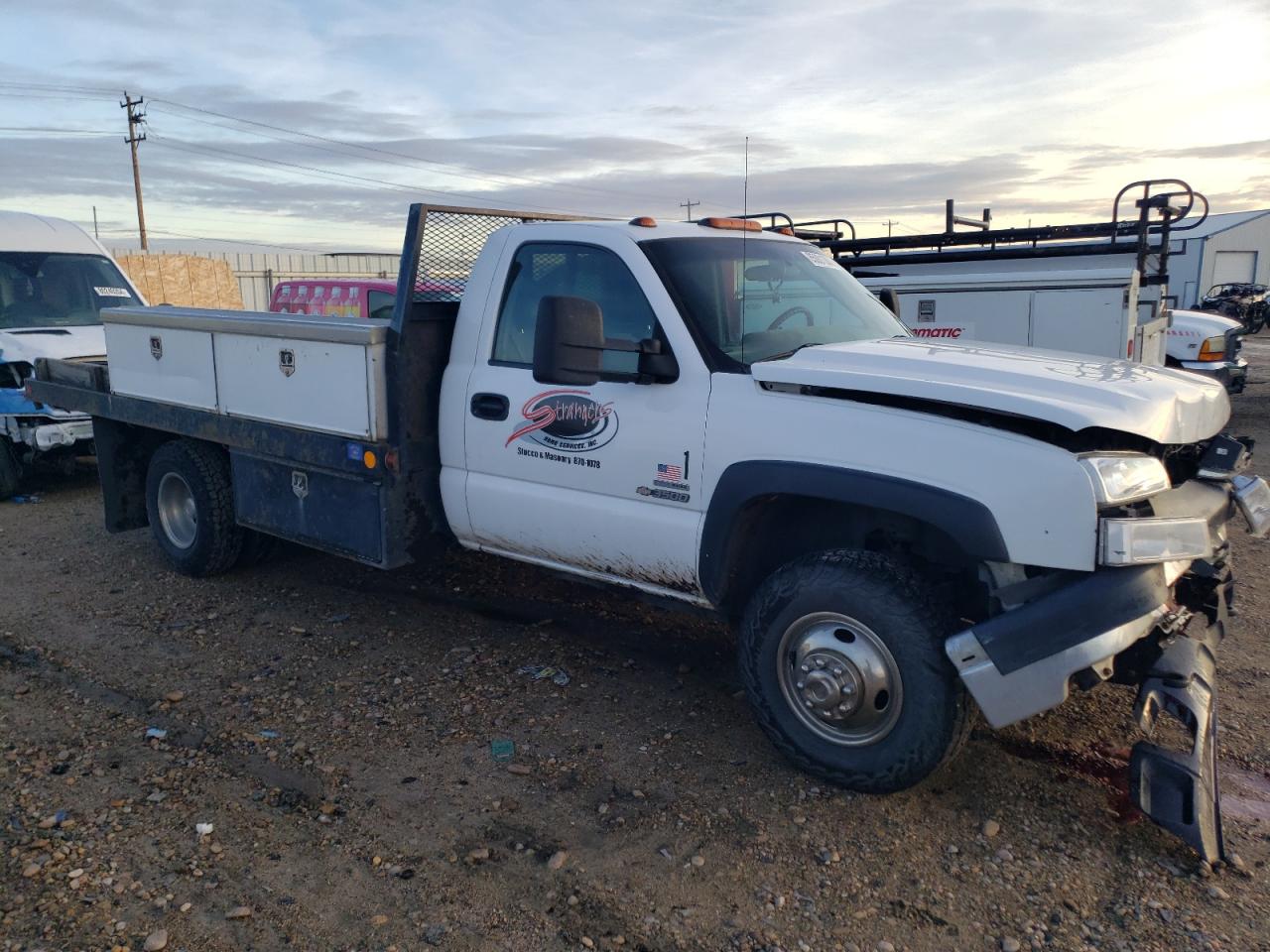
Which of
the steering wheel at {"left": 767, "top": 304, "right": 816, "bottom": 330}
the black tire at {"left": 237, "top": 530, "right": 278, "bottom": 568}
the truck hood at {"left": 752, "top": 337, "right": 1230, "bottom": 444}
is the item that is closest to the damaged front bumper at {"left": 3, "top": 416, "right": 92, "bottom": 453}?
the black tire at {"left": 237, "top": 530, "right": 278, "bottom": 568}

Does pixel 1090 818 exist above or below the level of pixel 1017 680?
below

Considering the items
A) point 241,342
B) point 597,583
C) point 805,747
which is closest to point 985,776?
point 805,747

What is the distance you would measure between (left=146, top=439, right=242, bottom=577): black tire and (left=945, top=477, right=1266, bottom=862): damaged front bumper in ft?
14.8

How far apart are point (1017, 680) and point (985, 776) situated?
0.82m

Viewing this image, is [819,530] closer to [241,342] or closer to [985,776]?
[985,776]

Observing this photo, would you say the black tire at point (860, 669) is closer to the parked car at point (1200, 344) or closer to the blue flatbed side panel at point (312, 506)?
the blue flatbed side panel at point (312, 506)

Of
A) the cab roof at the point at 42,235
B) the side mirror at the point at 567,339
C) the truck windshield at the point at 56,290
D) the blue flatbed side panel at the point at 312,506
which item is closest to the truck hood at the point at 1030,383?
the side mirror at the point at 567,339

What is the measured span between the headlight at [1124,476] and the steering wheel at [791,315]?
1.51m

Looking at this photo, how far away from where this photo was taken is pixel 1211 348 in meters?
12.6

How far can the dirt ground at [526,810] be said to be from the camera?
313 cm

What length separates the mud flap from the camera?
11.1 feet

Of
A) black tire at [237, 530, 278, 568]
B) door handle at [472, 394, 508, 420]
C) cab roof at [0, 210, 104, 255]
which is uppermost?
cab roof at [0, 210, 104, 255]

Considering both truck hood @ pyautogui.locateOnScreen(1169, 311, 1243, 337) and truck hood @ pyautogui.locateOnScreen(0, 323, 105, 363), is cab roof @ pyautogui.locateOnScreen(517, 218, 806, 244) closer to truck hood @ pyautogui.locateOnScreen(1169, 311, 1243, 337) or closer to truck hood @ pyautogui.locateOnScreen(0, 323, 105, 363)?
truck hood @ pyautogui.locateOnScreen(0, 323, 105, 363)

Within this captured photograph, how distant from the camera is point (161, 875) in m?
3.35
